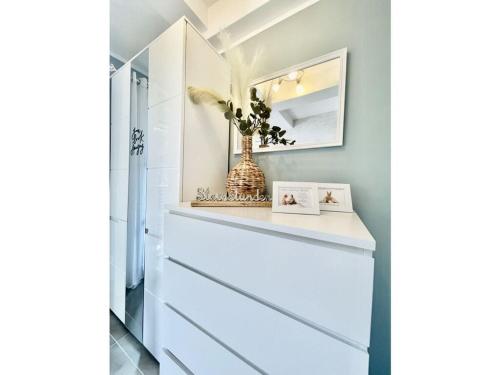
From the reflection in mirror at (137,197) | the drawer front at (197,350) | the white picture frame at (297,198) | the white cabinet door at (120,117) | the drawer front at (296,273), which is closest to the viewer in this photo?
the drawer front at (296,273)

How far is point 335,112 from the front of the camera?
0.95 metres

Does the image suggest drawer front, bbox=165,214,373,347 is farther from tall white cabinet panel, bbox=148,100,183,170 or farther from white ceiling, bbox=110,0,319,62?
white ceiling, bbox=110,0,319,62

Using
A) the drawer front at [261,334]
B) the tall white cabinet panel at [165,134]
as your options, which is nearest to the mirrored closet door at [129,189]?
the tall white cabinet panel at [165,134]

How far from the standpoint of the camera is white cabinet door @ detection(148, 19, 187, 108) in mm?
988

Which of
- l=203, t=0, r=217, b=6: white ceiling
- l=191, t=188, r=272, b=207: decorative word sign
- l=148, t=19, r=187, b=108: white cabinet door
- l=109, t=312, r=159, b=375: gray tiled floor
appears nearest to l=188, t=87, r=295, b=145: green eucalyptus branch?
l=148, t=19, r=187, b=108: white cabinet door

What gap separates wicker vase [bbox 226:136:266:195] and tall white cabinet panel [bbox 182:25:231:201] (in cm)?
20

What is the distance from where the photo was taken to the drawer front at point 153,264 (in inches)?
42.5

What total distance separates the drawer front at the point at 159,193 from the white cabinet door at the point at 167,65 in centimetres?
43

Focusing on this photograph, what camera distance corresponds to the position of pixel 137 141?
1.25 metres

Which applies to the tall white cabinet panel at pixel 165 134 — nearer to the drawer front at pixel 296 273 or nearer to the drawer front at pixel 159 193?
the drawer front at pixel 159 193

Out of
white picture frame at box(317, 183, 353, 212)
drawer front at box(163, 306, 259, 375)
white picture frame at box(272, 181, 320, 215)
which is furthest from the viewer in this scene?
white picture frame at box(317, 183, 353, 212)
